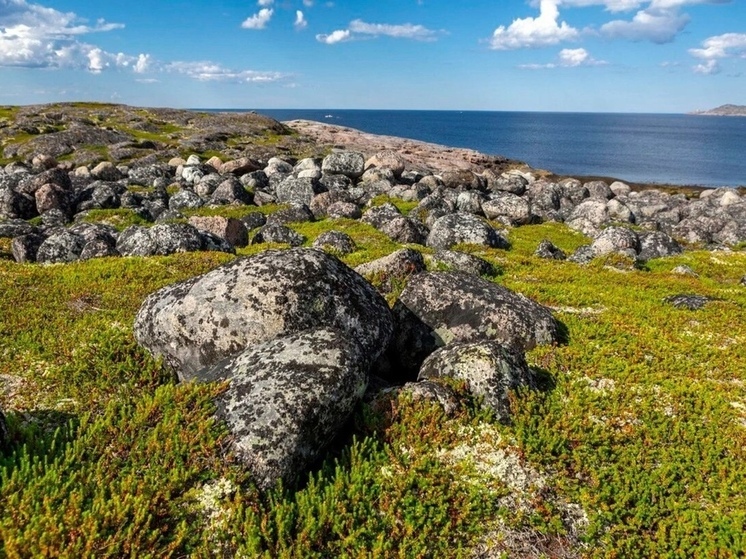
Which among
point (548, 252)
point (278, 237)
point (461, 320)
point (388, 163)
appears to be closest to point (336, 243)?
point (278, 237)

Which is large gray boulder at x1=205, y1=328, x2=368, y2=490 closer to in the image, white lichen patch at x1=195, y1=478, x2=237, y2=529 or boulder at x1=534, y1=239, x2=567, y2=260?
white lichen patch at x1=195, y1=478, x2=237, y2=529

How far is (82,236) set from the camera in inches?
1182

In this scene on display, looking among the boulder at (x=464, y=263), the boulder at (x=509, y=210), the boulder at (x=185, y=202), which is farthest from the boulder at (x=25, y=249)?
the boulder at (x=509, y=210)

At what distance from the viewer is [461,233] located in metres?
35.0

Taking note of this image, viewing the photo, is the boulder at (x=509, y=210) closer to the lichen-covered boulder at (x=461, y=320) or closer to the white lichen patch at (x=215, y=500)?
the lichen-covered boulder at (x=461, y=320)

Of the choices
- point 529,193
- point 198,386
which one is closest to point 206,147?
point 529,193

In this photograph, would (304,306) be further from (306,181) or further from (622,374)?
(306,181)

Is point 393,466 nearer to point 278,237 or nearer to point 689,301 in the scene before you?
point 689,301

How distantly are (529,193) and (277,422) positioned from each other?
2620 inches

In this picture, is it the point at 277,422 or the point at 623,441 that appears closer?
the point at 277,422

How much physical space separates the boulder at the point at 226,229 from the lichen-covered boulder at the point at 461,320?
21.4 m

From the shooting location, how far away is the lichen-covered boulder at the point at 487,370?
40.3 ft

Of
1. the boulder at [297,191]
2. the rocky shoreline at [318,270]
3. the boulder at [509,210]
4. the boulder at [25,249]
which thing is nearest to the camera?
the rocky shoreline at [318,270]

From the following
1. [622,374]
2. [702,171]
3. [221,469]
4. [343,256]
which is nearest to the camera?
[221,469]
